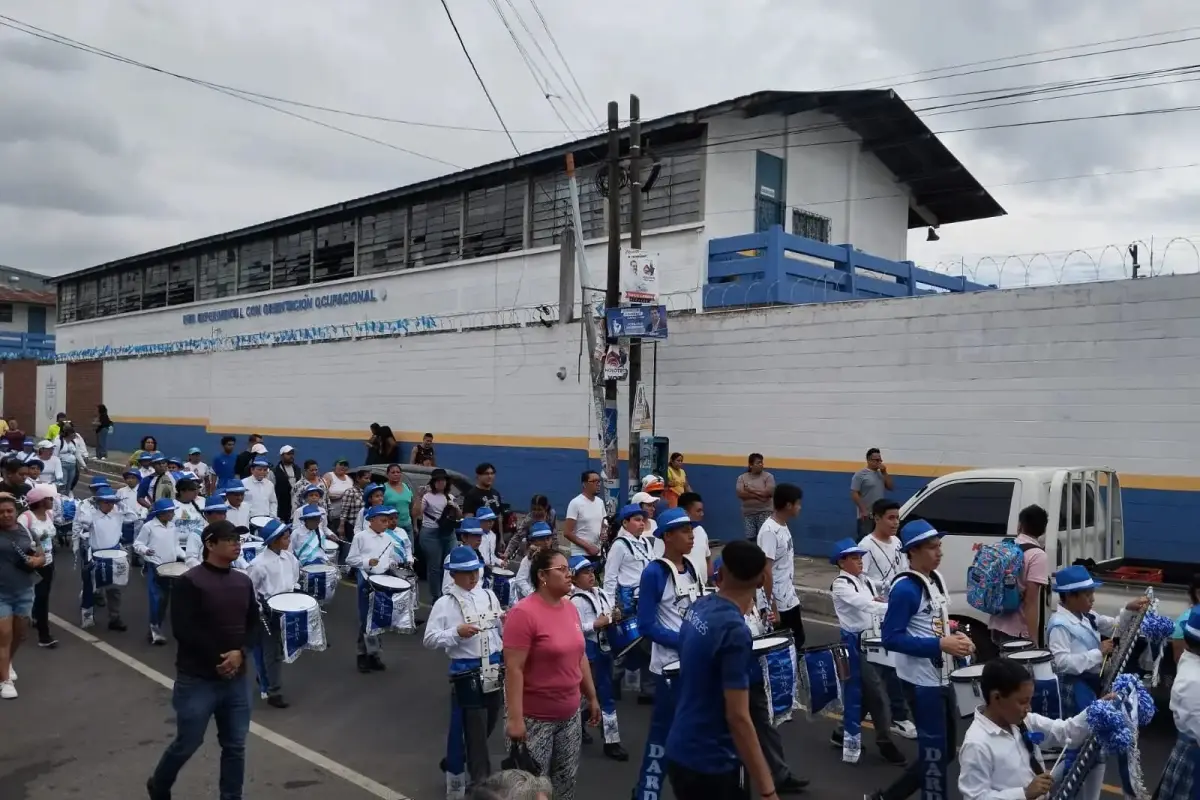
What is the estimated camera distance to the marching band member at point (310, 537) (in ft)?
31.3

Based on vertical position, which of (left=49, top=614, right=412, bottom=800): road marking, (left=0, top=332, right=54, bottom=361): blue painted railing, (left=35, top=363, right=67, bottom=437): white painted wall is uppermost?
(left=0, top=332, right=54, bottom=361): blue painted railing

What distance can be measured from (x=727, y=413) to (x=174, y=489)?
8634mm

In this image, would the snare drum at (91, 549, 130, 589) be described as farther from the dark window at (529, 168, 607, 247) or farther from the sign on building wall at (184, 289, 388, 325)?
the sign on building wall at (184, 289, 388, 325)

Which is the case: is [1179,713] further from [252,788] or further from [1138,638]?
[252,788]

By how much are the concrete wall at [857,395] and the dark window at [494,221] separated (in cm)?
322

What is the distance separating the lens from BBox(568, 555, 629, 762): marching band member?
6867 millimetres

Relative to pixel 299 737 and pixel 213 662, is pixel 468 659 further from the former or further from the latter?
pixel 299 737

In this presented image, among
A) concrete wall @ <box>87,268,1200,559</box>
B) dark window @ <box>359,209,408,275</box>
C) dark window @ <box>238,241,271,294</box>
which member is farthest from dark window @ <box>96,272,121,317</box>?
concrete wall @ <box>87,268,1200,559</box>

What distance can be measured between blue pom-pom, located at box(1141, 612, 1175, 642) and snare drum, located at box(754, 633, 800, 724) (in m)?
2.10

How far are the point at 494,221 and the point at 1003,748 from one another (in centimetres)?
2159

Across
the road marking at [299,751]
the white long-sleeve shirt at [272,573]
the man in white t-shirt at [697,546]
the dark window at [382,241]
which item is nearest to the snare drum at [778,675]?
the man in white t-shirt at [697,546]

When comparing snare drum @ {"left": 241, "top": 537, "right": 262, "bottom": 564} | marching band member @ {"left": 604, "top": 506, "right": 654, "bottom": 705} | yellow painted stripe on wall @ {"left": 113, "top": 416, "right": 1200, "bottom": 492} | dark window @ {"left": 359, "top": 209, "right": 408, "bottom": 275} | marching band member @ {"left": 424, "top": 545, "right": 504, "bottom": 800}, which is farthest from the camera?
dark window @ {"left": 359, "top": 209, "right": 408, "bottom": 275}

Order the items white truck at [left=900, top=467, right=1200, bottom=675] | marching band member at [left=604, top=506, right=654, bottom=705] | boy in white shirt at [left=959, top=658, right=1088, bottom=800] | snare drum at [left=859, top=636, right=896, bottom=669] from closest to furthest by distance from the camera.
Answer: boy in white shirt at [left=959, top=658, right=1088, bottom=800] → snare drum at [left=859, top=636, right=896, bottom=669] → marching band member at [left=604, top=506, right=654, bottom=705] → white truck at [left=900, top=467, right=1200, bottom=675]

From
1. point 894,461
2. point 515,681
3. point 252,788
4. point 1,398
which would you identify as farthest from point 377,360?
point 1,398
